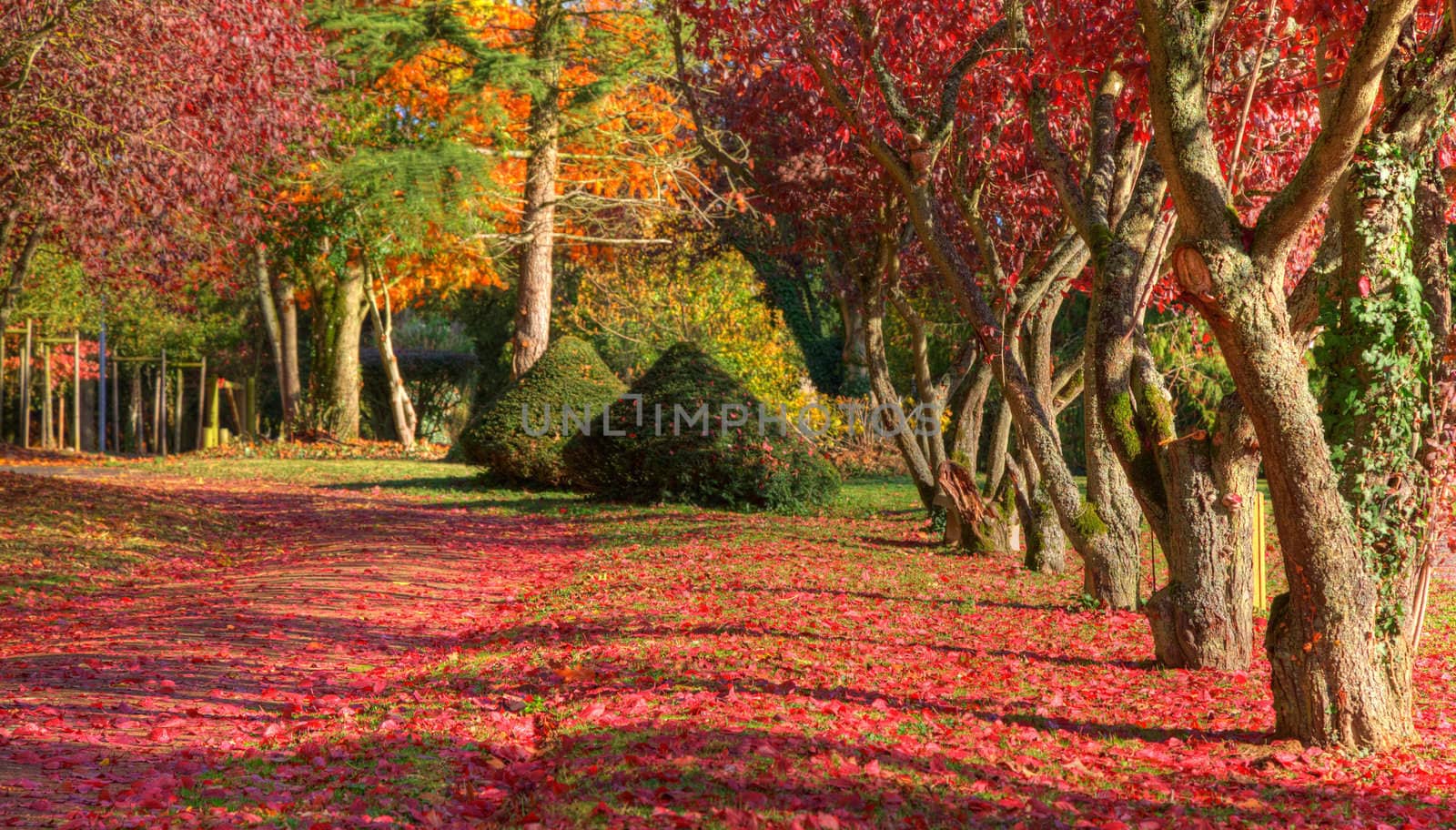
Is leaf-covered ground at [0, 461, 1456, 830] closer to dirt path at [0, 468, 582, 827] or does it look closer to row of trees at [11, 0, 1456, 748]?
dirt path at [0, 468, 582, 827]

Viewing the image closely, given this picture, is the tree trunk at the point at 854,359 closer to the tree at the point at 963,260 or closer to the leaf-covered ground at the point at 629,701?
the leaf-covered ground at the point at 629,701

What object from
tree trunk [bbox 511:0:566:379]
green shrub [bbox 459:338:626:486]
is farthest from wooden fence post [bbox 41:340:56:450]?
green shrub [bbox 459:338:626:486]

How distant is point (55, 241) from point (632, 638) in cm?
1023

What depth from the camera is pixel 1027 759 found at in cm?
434

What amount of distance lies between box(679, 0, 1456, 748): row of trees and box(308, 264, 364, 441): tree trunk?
13430 mm

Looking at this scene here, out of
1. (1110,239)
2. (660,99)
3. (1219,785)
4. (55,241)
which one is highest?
(660,99)

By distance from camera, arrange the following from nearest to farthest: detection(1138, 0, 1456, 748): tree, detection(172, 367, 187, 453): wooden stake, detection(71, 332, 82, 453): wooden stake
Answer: detection(1138, 0, 1456, 748): tree
detection(71, 332, 82, 453): wooden stake
detection(172, 367, 187, 453): wooden stake

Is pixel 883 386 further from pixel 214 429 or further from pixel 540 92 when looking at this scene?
pixel 214 429

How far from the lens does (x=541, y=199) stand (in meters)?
18.3

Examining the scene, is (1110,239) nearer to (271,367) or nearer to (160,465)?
(160,465)

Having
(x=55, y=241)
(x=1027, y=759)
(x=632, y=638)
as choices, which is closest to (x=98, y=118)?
(x=55, y=241)

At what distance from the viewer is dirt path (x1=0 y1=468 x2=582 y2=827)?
4309mm

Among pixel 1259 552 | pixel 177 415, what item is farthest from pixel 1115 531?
pixel 177 415

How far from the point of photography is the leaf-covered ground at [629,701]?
3836mm
